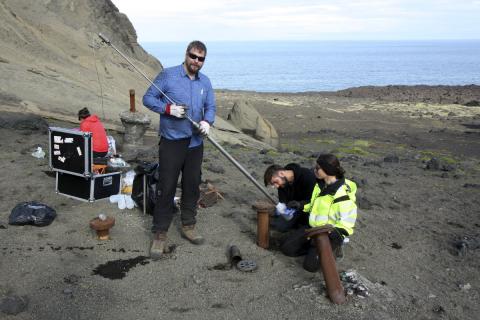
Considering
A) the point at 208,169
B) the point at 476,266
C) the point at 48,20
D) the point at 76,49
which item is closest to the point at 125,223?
the point at 208,169

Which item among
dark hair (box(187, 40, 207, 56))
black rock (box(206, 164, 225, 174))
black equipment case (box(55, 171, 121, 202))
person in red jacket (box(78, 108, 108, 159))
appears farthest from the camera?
black rock (box(206, 164, 225, 174))

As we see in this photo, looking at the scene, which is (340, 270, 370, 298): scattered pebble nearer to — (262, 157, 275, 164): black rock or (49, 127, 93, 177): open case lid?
(49, 127, 93, 177): open case lid

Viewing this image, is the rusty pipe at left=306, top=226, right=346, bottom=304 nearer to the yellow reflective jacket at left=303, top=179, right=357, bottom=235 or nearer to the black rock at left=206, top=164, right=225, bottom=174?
the yellow reflective jacket at left=303, top=179, right=357, bottom=235

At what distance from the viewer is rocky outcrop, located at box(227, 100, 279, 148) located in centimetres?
1697

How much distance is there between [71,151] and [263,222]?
2682 mm

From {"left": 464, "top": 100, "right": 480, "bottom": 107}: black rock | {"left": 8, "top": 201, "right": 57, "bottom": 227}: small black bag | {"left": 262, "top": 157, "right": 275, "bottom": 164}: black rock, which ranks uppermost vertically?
{"left": 464, "top": 100, "right": 480, "bottom": 107}: black rock

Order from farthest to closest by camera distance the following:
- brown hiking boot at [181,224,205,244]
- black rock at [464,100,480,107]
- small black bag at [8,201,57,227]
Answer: black rock at [464,100,480,107], small black bag at [8,201,57,227], brown hiking boot at [181,224,205,244]

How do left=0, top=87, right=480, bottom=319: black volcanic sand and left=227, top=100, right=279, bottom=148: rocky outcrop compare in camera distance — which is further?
left=227, top=100, right=279, bottom=148: rocky outcrop

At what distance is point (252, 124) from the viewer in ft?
57.8

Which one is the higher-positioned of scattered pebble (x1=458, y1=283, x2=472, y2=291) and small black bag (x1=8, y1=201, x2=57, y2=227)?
small black bag (x1=8, y1=201, x2=57, y2=227)

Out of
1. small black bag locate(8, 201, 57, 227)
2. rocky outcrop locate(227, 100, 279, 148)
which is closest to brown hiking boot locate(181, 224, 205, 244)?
small black bag locate(8, 201, 57, 227)

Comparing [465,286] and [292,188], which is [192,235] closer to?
[292,188]

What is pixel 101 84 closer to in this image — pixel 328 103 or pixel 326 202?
pixel 326 202

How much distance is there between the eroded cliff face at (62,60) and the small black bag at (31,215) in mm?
6498
